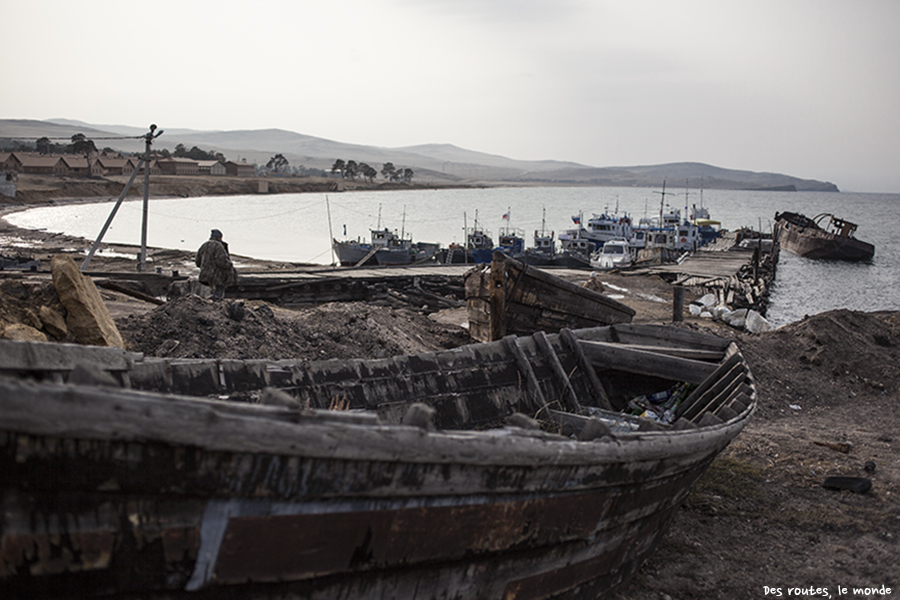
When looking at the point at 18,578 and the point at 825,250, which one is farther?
the point at 825,250

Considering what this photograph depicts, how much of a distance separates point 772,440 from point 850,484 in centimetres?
158

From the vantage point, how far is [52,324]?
8281mm

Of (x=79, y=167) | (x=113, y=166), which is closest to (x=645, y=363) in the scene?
(x=79, y=167)

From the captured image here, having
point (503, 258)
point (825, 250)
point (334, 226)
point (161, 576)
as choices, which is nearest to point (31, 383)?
point (161, 576)

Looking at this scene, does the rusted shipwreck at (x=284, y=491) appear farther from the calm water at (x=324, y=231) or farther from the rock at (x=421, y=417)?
the calm water at (x=324, y=231)

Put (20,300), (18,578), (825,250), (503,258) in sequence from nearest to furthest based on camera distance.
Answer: (18,578)
(20,300)
(503,258)
(825,250)

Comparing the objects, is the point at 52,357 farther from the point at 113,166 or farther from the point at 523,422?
the point at 113,166

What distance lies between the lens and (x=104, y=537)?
2803 mm

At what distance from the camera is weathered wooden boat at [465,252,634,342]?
482 inches

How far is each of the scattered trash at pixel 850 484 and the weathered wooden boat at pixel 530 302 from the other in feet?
19.1

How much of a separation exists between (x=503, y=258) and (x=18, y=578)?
1006 centimetres

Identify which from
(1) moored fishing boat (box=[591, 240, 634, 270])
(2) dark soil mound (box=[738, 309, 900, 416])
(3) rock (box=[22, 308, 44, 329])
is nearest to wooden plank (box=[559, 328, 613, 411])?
(2) dark soil mound (box=[738, 309, 900, 416])

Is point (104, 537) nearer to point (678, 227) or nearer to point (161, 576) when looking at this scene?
point (161, 576)

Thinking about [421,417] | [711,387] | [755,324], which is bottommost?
[755,324]
